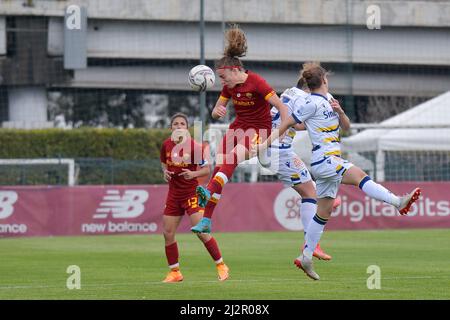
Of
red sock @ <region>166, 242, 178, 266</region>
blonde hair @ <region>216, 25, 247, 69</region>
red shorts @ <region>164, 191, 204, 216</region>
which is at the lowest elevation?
red sock @ <region>166, 242, 178, 266</region>

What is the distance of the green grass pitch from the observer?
1183 centimetres

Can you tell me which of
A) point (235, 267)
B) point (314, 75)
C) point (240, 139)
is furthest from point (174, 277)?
point (314, 75)

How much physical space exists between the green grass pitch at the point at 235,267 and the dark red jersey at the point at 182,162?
1.16 meters

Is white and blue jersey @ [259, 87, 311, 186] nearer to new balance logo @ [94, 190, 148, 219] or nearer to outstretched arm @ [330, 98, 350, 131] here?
outstretched arm @ [330, 98, 350, 131]

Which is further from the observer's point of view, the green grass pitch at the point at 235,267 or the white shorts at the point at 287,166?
the white shorts at the point at 287,166

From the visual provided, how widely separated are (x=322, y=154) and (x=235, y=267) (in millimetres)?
3817

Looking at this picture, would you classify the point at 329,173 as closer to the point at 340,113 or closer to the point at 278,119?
the point at 340,113

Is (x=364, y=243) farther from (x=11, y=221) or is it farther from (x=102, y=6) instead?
(x=102, y=6)

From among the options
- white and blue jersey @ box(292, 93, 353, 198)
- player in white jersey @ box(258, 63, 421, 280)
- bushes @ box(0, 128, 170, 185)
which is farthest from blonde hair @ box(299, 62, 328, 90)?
bushes @ box(0, 128, 170, 185)

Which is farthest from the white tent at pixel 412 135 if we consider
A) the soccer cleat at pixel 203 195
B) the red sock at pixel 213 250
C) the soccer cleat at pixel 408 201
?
the soccer cleat at pixel 408 201

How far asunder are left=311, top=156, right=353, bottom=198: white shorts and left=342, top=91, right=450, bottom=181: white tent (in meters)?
19.2

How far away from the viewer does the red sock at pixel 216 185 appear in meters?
13.5

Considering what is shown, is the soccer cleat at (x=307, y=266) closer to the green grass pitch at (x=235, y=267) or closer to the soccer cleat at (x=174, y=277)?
the green grass pitch at (x=235, y=267)

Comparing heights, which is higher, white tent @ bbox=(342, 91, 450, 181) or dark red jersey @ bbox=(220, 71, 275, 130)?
dark red jersey @ bbox=(220, 71, 275, 130)
